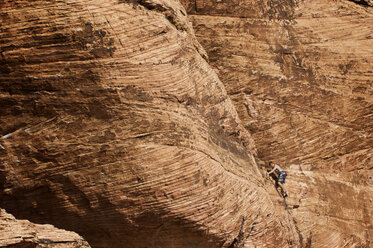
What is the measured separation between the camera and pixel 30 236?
9.80 metres

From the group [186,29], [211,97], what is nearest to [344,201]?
[211,97]

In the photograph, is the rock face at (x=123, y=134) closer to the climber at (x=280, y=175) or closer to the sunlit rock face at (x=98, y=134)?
the sunlit rock face at (x=98, y=134)

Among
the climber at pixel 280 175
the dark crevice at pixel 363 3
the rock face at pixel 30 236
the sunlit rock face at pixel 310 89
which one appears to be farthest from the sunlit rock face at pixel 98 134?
the dark crevice at pixel 363 3

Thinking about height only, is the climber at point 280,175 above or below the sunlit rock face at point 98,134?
below

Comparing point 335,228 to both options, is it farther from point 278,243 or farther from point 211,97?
point 211,97

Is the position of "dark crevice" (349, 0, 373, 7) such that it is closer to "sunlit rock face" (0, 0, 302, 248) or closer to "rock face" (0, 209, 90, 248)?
"sunlit rock face" (0, 0, 302, 248)

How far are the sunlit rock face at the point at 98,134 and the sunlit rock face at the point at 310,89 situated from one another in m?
4.23

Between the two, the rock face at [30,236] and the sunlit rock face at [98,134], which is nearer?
the rock face at [30,236]

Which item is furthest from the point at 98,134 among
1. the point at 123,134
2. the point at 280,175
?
the point at 280,175

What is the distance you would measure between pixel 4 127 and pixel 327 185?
9358mm

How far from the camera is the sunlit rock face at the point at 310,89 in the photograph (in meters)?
16.4

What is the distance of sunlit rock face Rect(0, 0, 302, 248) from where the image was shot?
12008mm

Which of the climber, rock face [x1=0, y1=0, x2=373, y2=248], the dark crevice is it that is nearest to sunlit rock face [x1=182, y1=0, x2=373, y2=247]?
the dark crevice

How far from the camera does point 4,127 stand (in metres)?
12.1
